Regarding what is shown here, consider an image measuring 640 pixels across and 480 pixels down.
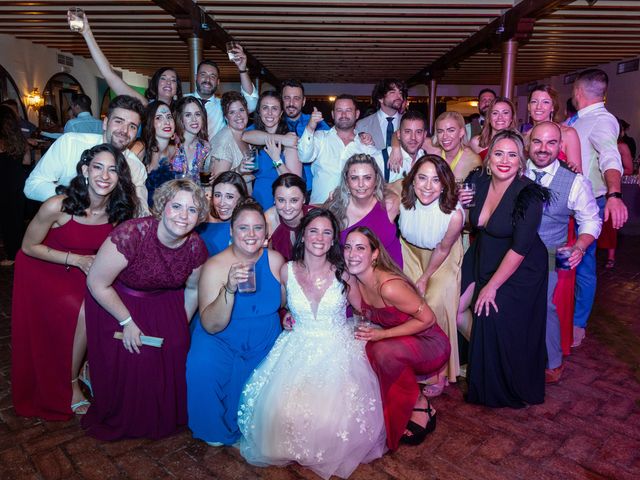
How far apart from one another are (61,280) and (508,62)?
6.83 m

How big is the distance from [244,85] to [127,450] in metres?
3.09

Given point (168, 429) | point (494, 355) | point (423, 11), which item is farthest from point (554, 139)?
point (423, 11)

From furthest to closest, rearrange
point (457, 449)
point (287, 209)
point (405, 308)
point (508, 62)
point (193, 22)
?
point (508, 62)
point (193, 22)
point (287, 209)
point (405, 308)
point (457, 449)

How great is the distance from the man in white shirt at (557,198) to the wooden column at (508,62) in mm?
4909

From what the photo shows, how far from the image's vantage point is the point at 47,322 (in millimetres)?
2773

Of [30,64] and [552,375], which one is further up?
[30,64]

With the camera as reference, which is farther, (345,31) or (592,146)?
(345,31)

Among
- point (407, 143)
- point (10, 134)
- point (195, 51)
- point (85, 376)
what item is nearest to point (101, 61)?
point (85, 376)

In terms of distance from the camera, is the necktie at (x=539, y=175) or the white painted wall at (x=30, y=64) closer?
the necktie at (x=539, y=175)

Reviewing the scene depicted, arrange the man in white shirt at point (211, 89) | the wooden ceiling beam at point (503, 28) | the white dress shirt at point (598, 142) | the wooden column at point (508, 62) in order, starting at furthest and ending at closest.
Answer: the wooden column at point (508, 62)
the wooden ceiling beam at point (503, 28)
the man in white shirt at point (211, 89)
the white dress shirt at point (598, 142)

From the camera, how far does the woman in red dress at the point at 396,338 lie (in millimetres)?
2518

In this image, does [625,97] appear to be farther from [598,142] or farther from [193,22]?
[193,22]

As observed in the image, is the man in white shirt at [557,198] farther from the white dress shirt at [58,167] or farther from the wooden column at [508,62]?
the wooden column at [508,62]

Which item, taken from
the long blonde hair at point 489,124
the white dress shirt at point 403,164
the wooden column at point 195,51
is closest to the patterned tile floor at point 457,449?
the white dress shirt at point 403,164
